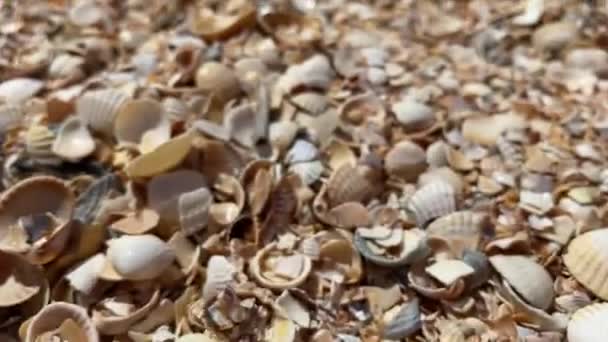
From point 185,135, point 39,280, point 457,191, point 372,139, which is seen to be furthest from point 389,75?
point 39,280

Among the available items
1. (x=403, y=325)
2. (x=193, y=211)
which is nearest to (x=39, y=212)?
(x=193, y=211)

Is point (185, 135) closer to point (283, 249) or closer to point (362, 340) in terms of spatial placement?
point (283, 249)

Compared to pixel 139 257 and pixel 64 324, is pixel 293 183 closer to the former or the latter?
pixel 139 257

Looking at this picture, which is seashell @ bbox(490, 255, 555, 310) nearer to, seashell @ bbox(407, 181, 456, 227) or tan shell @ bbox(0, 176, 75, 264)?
seashell @ bbox(407, 181, 456, 227)

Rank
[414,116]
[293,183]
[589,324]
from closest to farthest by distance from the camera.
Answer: [589,324] < [293,183] < [414,116]

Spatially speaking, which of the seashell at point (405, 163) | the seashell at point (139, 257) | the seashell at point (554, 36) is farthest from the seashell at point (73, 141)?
the seashell at point (554, 36)

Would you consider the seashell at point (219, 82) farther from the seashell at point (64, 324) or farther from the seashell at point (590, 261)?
the seashell at point (590, 261)
